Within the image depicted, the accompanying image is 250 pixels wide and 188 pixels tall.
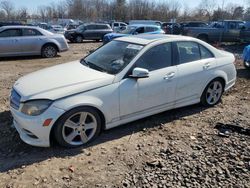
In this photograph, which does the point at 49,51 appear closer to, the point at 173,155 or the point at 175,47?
the point at 175,47

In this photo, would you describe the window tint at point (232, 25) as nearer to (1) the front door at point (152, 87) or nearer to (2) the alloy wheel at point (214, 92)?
(2) the alloy wheel at point (214, 92)

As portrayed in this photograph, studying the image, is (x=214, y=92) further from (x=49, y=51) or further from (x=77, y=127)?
(x=49, y=51)

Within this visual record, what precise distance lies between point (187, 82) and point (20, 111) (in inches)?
113

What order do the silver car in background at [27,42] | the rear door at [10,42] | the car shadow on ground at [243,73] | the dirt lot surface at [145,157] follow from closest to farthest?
the dirt lot surface at [145,157]
the car shadow on ground at [243,73]
the rear door at [10,42]
the silver car in background at [27,42]

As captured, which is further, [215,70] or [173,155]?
[215,70]

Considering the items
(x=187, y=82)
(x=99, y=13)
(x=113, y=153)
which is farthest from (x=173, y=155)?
(x=99, y=13)

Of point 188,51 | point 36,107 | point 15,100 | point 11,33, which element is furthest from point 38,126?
point 11,33

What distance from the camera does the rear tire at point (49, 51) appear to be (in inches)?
516

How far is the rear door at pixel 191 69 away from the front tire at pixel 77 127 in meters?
1.69

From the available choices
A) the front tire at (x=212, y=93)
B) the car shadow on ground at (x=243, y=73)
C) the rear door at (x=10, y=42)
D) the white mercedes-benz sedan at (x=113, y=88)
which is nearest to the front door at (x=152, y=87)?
the white mercedes-benz sedan at (x=113, y=88)

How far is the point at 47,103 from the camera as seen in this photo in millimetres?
3918

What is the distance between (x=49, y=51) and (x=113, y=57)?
8948 mm

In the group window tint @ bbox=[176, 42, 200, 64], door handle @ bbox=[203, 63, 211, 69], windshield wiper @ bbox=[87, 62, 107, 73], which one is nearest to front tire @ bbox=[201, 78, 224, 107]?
door handle @ bbox=[203, 63, 211, 69]

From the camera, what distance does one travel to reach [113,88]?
14.2 feet
